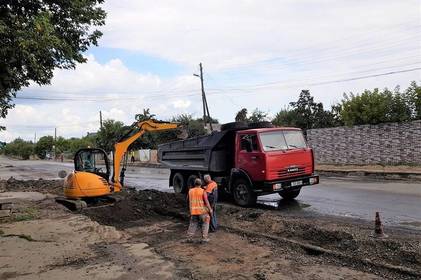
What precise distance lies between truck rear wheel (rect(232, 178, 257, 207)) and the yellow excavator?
3.71 meters

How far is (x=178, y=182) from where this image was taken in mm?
17422

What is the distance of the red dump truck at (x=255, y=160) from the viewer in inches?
505

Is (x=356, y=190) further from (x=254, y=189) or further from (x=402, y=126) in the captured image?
(x=402, y=126)

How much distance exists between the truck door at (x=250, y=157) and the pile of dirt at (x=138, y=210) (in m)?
2.23

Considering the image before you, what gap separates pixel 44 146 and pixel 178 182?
10299cm

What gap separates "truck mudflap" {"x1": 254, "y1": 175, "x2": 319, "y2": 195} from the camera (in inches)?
498

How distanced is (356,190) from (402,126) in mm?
10152

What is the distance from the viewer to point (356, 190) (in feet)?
51.5

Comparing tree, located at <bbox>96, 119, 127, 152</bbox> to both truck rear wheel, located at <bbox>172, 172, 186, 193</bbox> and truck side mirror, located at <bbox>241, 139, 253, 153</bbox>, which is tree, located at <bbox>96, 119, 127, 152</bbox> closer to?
truck rear wheel, located at <bbox>172, 172, 186, 193</bbox>

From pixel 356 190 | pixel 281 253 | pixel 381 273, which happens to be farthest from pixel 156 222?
pixel 356 190

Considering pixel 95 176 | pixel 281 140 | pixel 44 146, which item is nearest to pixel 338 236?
pixel 281 140

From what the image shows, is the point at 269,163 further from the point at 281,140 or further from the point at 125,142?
the point at 125,142

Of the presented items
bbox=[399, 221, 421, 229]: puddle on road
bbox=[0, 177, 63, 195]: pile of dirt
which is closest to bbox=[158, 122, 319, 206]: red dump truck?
bbox=[399, 221, 421, 229]: puddle on road

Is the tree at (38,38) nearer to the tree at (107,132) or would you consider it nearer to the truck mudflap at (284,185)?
the truck mudflap at (284,185)
